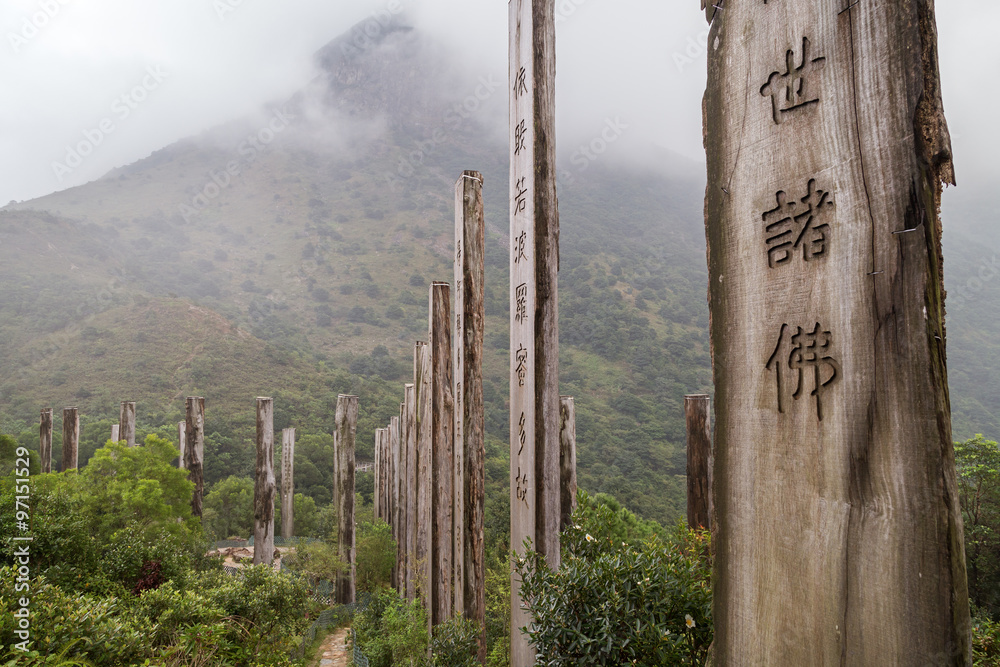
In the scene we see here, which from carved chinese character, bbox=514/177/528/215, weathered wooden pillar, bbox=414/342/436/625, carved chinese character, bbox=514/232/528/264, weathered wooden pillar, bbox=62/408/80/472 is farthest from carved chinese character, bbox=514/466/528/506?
weathered wooden pillar, bbox=62/408/80/472

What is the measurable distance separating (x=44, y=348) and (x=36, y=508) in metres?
22.1

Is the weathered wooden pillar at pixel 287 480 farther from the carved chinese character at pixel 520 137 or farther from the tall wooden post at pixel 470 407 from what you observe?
the carved chinese character at pixel 520 137

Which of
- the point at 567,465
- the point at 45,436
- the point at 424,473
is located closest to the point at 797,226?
the point at 424,473

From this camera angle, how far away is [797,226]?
50.2 inches

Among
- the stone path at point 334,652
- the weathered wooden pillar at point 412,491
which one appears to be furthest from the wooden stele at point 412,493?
the stone path at point 334,652

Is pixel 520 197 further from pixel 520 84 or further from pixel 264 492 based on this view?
pixel 264 492

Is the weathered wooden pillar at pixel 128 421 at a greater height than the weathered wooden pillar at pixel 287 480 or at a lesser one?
greater

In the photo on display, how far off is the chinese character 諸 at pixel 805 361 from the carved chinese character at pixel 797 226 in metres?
0.18

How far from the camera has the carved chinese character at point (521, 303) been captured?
8.72ft

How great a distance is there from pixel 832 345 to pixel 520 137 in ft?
6.64

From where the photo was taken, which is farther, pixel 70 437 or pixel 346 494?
pixel 70 437

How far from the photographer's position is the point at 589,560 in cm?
200

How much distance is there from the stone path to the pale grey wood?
280 cm

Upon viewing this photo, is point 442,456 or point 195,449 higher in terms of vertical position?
point 442,456
